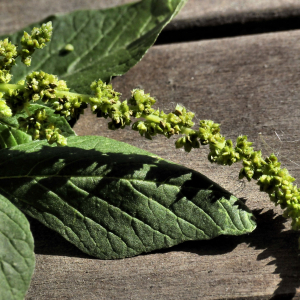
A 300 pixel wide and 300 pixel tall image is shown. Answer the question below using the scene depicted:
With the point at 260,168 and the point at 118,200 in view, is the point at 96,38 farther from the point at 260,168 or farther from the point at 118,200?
the point at 260,168

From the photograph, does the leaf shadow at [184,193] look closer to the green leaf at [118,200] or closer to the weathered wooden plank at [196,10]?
the green leaf at [118,200]

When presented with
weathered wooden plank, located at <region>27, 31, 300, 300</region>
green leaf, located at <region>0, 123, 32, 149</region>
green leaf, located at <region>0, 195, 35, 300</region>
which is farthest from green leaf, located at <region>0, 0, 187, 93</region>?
green leaf, located at <region>0, 195, 35, 300</region>

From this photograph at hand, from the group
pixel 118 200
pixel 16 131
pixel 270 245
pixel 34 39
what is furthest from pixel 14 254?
pixel 270 245

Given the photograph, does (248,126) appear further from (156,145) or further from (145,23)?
(145,23)

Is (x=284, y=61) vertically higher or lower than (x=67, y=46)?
lower

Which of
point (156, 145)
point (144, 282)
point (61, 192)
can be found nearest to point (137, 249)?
point (144, 282)

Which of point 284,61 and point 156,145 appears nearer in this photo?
point 156,145

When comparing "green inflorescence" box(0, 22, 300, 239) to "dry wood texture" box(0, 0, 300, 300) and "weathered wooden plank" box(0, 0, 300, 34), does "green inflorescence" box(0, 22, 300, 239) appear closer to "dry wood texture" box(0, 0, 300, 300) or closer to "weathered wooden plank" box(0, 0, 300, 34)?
"dry wood texture" box(0, 0, 300, 300)
